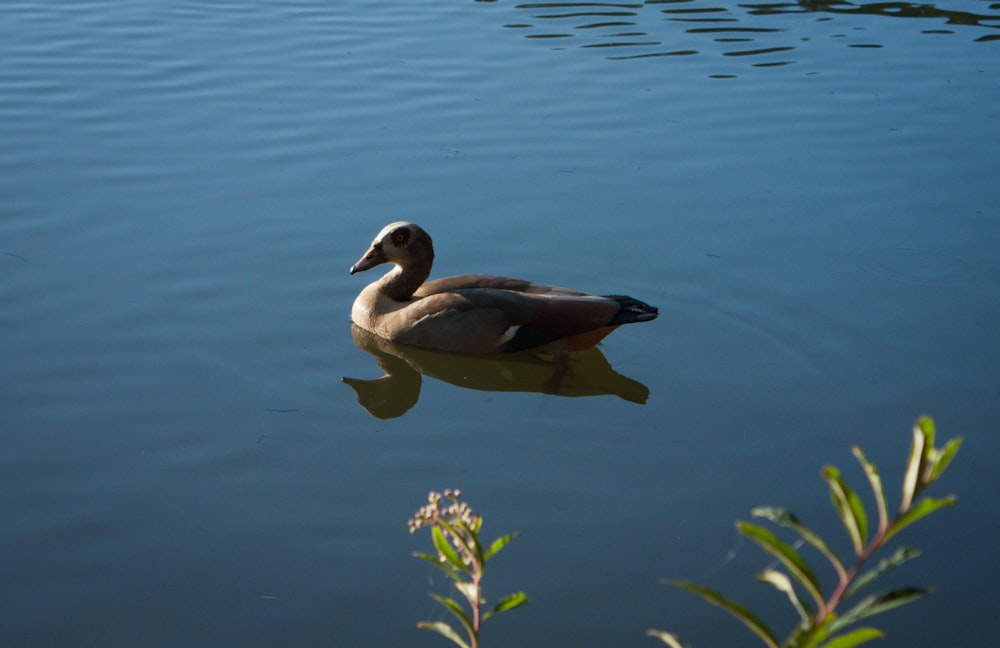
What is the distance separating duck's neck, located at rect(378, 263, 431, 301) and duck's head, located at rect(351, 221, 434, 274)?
Result: 3cm

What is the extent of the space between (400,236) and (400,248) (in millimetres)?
76

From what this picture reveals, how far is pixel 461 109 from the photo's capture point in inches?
421

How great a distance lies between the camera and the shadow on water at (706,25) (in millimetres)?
12641

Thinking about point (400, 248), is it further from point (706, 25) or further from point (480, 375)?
point (706, 25)

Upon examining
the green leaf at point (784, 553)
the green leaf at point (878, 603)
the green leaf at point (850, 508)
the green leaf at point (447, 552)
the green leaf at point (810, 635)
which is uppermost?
the green leaf at point (850, 508)

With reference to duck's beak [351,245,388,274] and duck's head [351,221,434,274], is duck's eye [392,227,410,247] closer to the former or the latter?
duck's head [351,221,434,274]

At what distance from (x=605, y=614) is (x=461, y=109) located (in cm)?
679

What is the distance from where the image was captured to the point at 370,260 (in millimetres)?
7773

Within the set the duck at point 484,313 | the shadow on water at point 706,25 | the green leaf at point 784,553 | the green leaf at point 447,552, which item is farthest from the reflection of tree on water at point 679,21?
the green leaf at point 784,553

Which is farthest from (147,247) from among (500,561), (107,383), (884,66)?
(884,66)

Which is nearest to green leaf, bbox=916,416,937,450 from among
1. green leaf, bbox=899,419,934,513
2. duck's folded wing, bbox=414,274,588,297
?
green leaf, bbox=899,419,934,513

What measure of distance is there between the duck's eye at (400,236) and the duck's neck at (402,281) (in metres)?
0.17

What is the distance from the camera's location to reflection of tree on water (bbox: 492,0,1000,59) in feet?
41.7

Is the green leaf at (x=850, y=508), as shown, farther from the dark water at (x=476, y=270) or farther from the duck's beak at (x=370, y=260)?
the duck's beak at (x=370, y=260)
